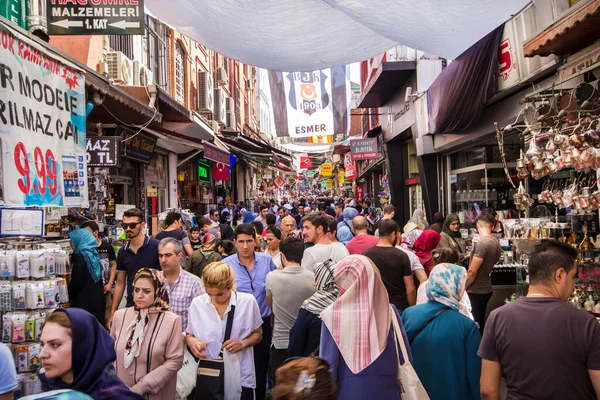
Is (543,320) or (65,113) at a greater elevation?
(65,113)

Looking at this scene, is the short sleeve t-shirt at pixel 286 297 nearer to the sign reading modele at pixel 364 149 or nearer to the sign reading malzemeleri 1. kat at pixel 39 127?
the sign reading malzemeleri 1. kat at pixel 39 127

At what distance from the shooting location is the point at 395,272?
5477 mm

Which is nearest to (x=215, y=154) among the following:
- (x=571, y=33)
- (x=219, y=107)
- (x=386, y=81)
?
(x=386, y=81)

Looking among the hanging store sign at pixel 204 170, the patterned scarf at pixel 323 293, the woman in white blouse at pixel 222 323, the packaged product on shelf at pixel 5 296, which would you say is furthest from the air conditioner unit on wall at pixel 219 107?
the patterned scarf at pixel 323 293

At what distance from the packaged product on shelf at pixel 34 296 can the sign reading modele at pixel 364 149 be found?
17.1 m

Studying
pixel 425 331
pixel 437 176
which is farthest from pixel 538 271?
pixel 437 176

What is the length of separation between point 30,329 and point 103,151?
11.3ft

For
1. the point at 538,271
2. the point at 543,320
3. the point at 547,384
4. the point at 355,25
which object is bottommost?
the point at 547,384

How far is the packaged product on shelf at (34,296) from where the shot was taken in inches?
195

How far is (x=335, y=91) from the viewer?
58.9ft

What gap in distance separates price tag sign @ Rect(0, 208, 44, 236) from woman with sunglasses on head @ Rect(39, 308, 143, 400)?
2808mm

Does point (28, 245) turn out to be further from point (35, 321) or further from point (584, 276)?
→ point (584, 276)

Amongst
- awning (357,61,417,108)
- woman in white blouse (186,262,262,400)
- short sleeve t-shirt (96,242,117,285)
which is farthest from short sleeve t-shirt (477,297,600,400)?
awning (357,61,417,108)

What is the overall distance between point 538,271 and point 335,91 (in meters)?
15.3
